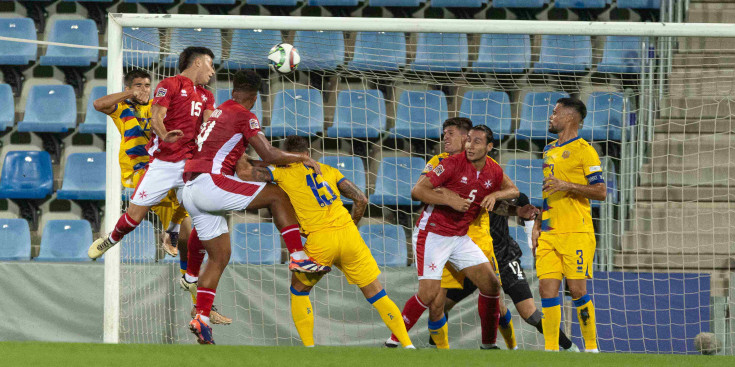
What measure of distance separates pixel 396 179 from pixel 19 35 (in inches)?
199

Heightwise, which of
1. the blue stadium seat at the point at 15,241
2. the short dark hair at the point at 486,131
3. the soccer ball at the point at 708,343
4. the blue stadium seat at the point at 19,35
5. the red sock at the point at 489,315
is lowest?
the soccer ball at the point at 708,343

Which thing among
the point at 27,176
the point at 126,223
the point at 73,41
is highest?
the point at 73,41

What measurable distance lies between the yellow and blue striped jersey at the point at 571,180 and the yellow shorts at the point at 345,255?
4.62 ft

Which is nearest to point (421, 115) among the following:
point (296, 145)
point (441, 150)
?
point (441, 150)

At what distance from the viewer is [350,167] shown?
8.79 metres

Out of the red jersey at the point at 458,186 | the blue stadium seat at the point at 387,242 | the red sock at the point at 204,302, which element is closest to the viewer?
the red sock at the point at 204,302

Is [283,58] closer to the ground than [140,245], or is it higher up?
higher up

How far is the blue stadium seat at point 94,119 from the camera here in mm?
9609

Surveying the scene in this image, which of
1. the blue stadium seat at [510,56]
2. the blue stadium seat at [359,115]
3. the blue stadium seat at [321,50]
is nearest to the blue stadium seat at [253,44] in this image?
the blue stadium seat at [321,50]

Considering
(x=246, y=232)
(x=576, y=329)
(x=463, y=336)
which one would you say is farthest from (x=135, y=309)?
(x=576, y=329)

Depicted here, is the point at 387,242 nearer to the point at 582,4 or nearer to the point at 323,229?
the point at 323,229

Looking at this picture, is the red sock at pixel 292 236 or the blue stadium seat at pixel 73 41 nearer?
the red sock at pixel 292 236

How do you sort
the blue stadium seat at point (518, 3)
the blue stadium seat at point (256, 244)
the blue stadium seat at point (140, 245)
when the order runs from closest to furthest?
the blue stadium seat at point (140, 245)
the blue stadium seat at point (256, 244)
the blue stadium seat at point (518, 3)

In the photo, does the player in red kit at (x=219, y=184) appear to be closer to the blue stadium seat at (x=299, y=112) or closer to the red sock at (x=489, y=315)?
the red sock at (x=489, y=315)
